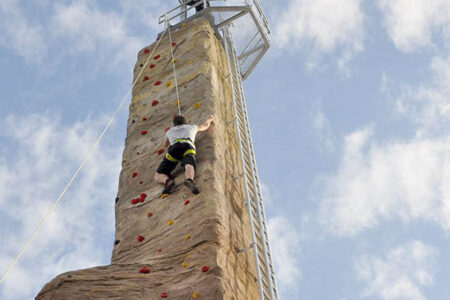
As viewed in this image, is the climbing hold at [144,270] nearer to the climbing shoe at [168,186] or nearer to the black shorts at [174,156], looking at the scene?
the climbing shoe at [168,186]

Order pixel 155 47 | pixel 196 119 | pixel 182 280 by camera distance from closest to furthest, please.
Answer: pixel 182 280 → pixel 196 119 → pixel 155 47

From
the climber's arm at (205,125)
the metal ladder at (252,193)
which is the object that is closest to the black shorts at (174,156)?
the climber's arm at (205,125)

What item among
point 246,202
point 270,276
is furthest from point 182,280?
point 246,202

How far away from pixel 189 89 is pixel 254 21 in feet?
11.8

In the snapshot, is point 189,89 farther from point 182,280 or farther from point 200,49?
point 182,280

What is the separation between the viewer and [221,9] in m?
11.3

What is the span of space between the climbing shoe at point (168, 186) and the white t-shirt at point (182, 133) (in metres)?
0.50

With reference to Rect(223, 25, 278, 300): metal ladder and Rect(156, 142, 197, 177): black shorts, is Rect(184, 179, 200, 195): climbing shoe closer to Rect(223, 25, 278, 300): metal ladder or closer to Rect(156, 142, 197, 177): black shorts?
Rect(156, 142, 197, 177): black shorts

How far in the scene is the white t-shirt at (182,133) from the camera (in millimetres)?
7145

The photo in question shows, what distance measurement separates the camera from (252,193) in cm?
752

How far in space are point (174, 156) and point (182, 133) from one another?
0.33 meters

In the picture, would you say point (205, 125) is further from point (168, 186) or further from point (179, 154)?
point (168, 186)

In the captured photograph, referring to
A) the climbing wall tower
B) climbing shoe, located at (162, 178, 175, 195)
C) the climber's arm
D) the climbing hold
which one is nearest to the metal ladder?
the climbing wall tower

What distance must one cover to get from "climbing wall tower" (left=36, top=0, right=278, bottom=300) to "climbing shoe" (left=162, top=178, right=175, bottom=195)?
0.08m
